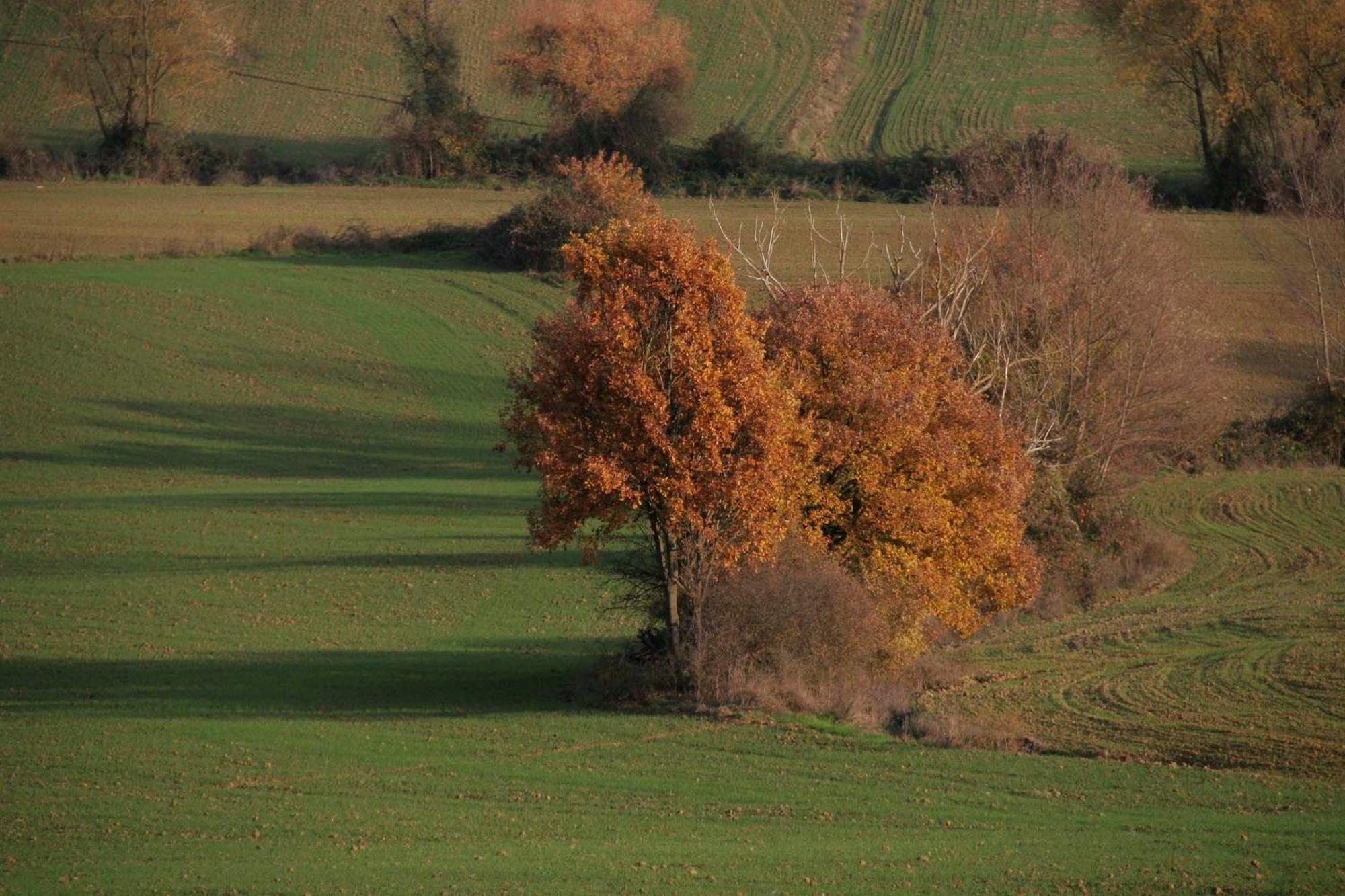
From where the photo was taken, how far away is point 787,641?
2738 centimetres

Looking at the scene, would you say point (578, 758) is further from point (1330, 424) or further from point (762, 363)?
point (1330, 424)

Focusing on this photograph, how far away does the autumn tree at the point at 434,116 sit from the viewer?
9025 cm

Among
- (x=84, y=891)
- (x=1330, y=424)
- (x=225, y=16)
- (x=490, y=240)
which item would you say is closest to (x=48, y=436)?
(x=490, y=240)

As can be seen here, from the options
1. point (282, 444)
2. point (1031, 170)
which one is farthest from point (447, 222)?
point (1031, 170)

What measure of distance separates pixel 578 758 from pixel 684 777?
2008mm

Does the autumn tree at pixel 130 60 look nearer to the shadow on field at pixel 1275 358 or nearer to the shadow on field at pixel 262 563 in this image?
the shadow on field at pixel 262 563

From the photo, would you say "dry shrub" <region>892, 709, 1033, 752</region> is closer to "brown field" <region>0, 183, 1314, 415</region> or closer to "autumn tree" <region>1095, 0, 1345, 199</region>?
"brown field" <region>0, 183, 1314, 415</region>

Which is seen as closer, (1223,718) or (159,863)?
(159,863)

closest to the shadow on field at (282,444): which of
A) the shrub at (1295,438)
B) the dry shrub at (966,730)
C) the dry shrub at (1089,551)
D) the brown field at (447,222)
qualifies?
the brown field at (447,222)

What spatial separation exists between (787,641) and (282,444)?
94.7 ft

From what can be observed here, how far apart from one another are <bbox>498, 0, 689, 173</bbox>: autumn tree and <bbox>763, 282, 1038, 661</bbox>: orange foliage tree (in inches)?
2306

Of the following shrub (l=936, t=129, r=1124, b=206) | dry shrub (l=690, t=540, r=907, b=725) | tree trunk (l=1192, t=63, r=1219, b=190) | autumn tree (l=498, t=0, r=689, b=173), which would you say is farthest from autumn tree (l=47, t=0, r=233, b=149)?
dry shrub (l=690, t=540, r=907, b=725)

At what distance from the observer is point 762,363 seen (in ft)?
93.6

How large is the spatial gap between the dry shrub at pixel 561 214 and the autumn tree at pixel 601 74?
17.7 metres
